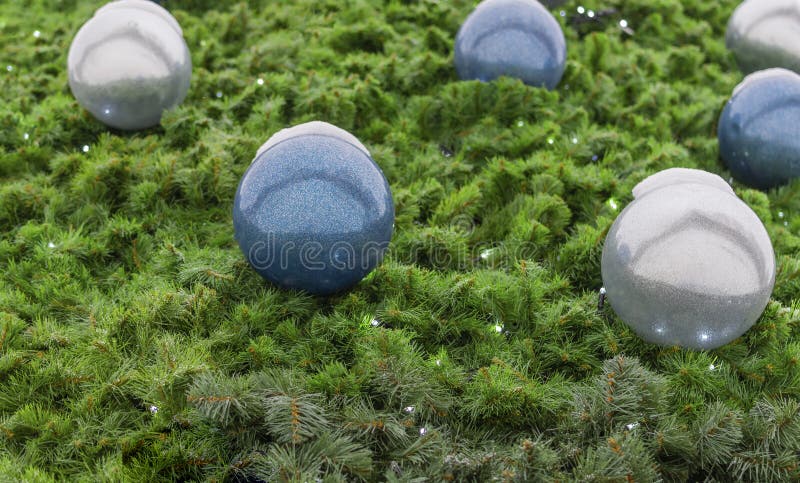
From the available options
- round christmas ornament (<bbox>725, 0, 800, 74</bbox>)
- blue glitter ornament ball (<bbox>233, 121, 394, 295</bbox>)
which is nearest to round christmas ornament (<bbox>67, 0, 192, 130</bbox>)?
blue glitter ornament ball (<bbox>233, 121, 394, 295</bbox>)

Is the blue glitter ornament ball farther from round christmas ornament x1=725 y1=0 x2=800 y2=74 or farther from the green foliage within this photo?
round christmas ornament x1=725 y1=0 x2=800 y2=74

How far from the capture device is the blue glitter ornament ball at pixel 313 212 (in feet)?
8.70

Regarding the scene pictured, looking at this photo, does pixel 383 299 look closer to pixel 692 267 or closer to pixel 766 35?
pixel 692 267

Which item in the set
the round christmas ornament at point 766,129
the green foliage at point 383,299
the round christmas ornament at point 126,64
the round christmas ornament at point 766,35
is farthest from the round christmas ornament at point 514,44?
the round christmas ornament at point 126,64

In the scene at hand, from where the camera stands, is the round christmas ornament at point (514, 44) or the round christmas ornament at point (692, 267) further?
the round christmas ornament at point (514, 44)

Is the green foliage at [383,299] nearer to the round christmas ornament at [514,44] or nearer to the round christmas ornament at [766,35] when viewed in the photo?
the round christmas ornament at [514,44]

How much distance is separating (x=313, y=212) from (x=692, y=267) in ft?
4.50

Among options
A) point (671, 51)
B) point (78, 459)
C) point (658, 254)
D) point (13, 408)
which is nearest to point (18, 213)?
point (13, 408)

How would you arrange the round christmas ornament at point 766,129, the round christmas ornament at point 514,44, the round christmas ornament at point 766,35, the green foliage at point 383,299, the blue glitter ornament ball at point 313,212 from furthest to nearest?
the round christmas ornament at point 766,35, the round christmas ornament at point 514,44, the round christmas ornament at point 766,129, the blue glitter ornament ball at point 313,212, the green foliage at point 383,299

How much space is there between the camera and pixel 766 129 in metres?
3.74

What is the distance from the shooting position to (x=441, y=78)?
4.59m

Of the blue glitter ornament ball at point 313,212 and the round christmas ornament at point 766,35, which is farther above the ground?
the blue glitter ornament ball at point 313,212

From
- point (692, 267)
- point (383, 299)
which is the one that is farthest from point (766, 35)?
point (383, 299)

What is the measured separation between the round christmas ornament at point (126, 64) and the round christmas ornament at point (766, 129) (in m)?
3.06
